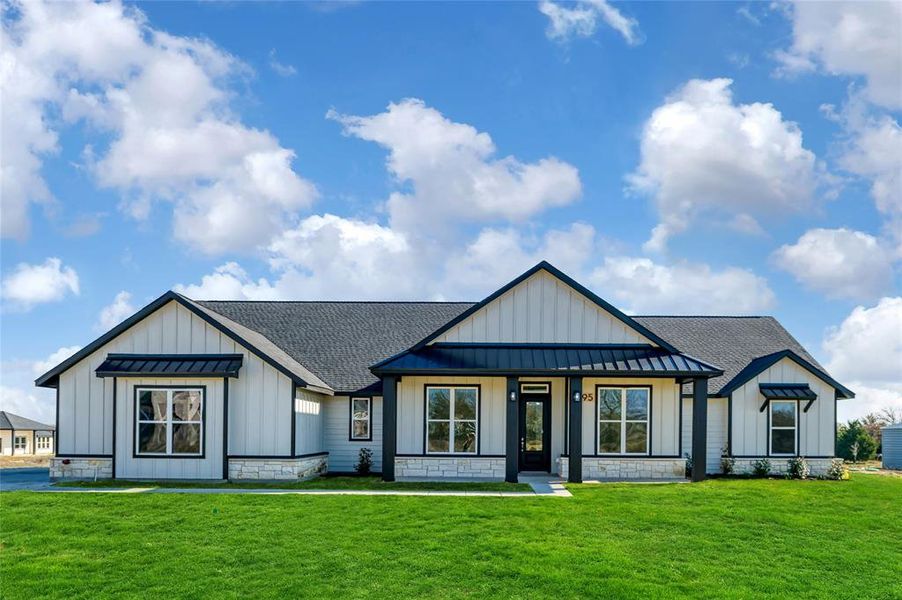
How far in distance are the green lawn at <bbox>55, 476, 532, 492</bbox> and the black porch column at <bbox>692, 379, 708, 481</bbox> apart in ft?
15.0

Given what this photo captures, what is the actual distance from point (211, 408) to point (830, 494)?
15004mm

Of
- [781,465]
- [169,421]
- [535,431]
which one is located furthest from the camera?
[781,465]

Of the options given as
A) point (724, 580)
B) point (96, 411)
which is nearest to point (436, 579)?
point (724, 580)

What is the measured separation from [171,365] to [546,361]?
31.3ft

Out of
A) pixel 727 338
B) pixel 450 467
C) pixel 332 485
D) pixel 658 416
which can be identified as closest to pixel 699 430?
pixel 658 416

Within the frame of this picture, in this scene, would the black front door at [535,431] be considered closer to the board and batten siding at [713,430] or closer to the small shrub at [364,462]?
the board and batten siding at [713,430]

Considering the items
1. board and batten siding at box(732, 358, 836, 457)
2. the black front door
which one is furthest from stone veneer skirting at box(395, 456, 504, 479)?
board and batten siding at box(732, 358, 836, 457)

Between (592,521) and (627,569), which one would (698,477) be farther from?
(627,569)

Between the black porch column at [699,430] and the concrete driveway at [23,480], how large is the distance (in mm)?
16025

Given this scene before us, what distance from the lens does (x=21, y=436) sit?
54000 millimetres

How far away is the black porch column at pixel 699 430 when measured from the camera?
64.7ft

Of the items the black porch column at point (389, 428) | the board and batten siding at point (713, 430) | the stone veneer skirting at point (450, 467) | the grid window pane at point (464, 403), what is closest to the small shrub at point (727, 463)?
the board and batten siding at point (713, 430)

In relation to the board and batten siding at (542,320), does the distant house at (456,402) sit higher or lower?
lower

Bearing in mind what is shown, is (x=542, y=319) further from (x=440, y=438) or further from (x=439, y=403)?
(x=440, y=438)
